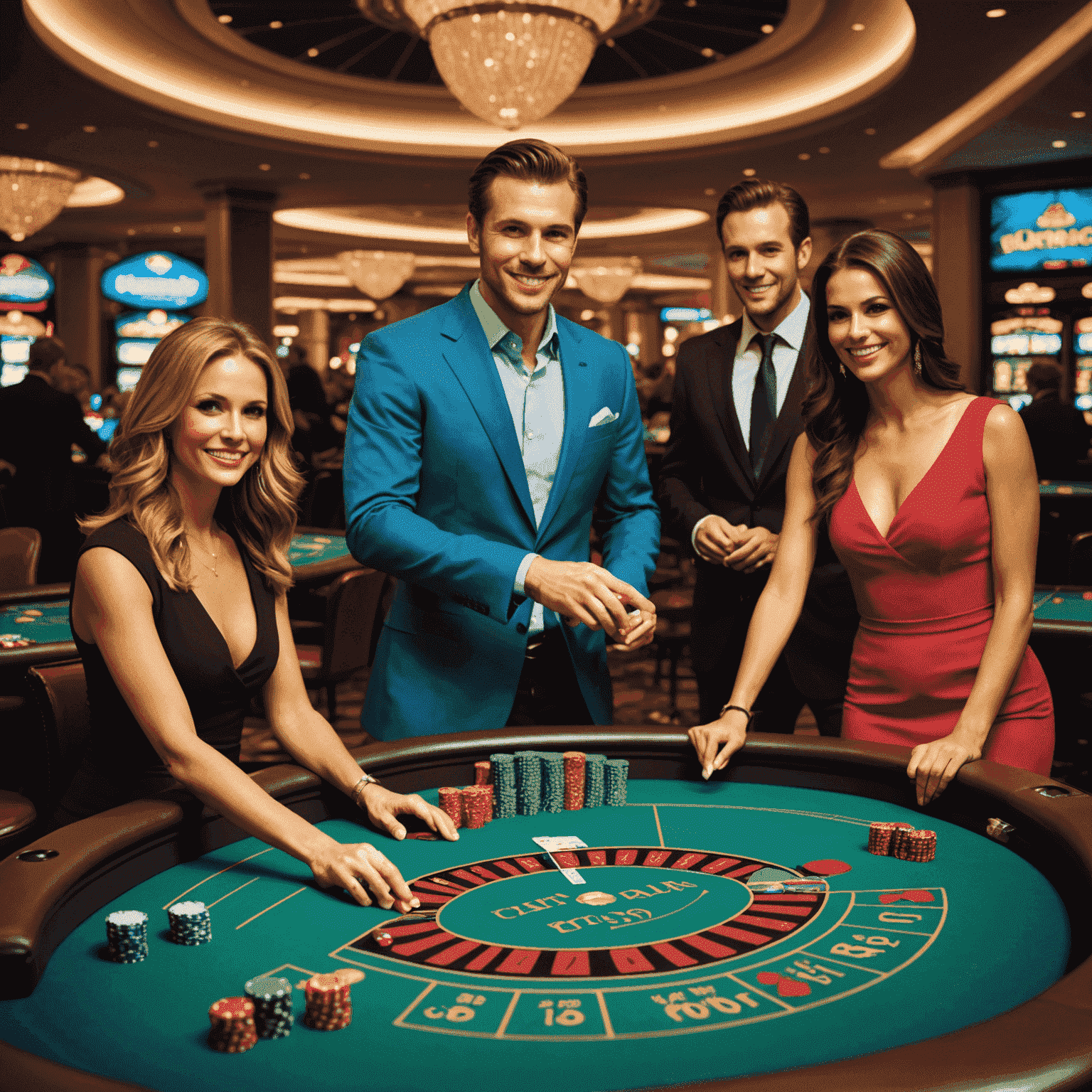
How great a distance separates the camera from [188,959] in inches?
Answer: 45.3

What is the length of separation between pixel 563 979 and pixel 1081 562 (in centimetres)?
346

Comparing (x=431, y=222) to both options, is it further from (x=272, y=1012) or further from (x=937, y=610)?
(x=272, y=1012)

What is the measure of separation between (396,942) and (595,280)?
1445 cm

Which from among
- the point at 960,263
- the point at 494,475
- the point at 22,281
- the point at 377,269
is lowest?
the point at 494,475

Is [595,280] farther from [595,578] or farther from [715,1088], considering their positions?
[715,1088]

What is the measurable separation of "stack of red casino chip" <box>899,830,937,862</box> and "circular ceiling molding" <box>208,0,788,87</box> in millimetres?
5901

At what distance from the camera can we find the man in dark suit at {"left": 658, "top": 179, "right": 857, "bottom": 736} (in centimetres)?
244

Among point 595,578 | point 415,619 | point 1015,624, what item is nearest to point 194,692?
point 415,619

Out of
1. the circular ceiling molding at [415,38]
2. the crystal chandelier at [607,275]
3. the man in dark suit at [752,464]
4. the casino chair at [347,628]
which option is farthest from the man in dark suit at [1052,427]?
the crystal chandelier at [607,275]

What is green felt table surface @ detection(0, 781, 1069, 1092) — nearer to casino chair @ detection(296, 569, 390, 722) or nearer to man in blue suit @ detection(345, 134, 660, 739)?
man in blue suit @ detection(345, 134, 660, 739)

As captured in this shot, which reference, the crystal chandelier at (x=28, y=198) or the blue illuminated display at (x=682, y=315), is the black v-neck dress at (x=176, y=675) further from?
the blue illuminated display at (x=682, y=315)

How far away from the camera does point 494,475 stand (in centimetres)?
202

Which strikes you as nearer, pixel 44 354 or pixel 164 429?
pixel 164 429

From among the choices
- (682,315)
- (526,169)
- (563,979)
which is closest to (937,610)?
(526,169)
